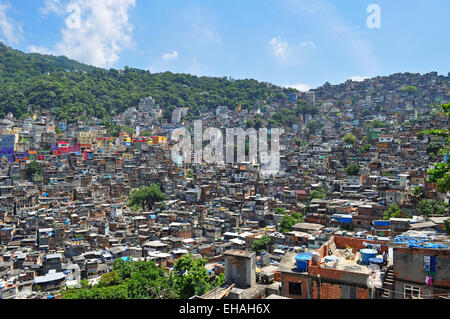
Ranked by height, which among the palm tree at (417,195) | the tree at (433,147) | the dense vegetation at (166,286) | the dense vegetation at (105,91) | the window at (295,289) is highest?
the dense vegetation at (105,91)

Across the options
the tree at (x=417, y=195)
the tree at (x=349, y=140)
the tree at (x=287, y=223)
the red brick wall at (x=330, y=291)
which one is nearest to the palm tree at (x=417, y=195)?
the tree at (x=417, y=195)

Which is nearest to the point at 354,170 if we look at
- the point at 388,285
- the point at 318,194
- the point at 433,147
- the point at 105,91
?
the point at 318,194

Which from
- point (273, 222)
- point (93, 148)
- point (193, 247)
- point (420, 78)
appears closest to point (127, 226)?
point (193, 247)

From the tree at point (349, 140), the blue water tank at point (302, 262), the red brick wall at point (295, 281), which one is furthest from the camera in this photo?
the tree at point (349, 140)

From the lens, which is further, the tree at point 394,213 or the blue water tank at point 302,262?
the tree at point 394,213

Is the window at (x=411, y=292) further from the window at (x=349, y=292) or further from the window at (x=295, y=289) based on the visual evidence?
the window at (x=295, y=289)
